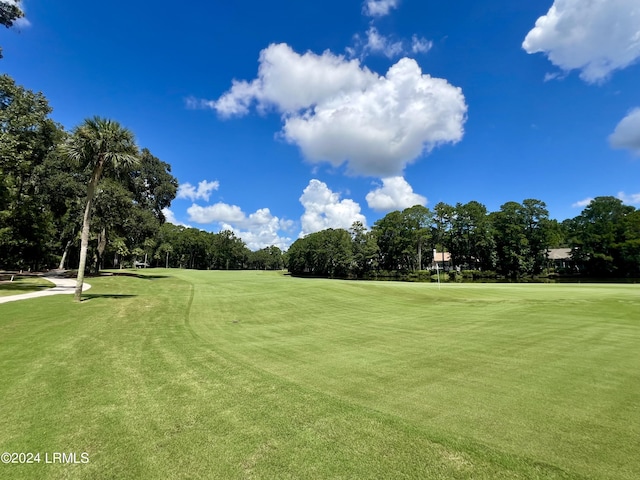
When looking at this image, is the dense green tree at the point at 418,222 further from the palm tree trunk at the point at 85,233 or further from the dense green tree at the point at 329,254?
the palm tree trunk at the point at 85,233

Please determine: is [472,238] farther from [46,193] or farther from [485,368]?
[46,193]

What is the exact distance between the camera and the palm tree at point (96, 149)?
17.2 m

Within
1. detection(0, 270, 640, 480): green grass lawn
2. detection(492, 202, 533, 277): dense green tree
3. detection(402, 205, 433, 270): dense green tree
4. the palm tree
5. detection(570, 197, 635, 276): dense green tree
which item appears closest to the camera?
detection(0, 270, 640, 480): green grass lawn

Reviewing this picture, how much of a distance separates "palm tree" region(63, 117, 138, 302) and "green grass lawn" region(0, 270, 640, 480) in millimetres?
7052

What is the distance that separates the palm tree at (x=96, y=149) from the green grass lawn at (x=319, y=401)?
7.05 m

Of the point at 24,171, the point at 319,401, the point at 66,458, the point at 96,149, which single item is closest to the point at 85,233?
the point at 96,149

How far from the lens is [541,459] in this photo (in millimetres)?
3713

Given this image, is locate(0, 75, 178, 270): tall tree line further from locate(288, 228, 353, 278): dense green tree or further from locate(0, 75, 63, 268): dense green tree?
locate(288, 228, 353, 278): dense green tree

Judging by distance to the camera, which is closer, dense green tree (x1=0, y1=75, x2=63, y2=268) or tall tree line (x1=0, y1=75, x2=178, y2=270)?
dense green tree (x1=0, y1=75, x2=63, y2=268)

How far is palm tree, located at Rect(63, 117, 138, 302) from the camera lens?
17.2 metres

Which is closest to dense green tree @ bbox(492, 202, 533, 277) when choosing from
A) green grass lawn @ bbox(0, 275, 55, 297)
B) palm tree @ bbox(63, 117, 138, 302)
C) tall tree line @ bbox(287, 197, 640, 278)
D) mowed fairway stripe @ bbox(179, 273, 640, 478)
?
tall tree line @ bbox(287, 197, 640, 278)

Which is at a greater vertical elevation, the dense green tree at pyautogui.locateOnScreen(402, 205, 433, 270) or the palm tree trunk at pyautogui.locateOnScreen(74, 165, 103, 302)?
the dense green tree at pyautogui.locateOnScreen(402, 205, 433, 270)

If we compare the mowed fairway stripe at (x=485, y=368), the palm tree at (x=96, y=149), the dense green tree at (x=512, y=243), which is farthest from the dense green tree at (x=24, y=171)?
the dense green tree at (x=512, y=243)

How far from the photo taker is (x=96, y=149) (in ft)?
57.9
